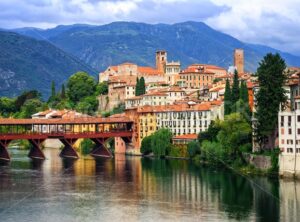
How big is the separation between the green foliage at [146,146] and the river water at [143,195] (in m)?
19.6

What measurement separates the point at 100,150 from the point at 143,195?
53.6 m

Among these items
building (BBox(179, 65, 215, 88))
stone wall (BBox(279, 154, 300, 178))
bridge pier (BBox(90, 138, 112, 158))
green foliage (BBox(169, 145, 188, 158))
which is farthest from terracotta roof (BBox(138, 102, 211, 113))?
building (BBox(179, 65, 215, 88))

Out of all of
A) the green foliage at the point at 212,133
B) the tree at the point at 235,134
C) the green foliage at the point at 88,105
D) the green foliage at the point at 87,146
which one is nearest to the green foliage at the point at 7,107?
the green foliage at the point at 88,105

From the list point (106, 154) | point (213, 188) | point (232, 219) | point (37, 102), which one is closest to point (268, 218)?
point (232, 219)

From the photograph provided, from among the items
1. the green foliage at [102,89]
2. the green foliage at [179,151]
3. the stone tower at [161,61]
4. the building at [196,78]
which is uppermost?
the stone tower at [161,61]

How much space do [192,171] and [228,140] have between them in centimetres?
590

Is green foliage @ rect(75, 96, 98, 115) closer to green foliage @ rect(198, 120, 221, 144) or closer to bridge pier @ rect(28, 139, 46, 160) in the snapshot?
bridge pier @ rect(28, 139, 46, 160)

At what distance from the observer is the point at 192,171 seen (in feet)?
271

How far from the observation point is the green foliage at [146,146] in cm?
10981

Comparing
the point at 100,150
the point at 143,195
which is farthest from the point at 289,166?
the point at 100,150

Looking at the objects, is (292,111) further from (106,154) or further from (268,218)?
(106,154)

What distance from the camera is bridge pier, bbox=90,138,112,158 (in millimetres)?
114887

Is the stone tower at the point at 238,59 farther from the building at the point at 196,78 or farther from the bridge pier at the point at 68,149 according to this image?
the bridge pier at the point at 68,149

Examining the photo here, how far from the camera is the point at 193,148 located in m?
98.1
